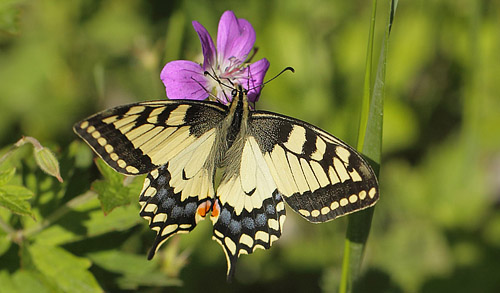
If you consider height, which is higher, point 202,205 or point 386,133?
point 202,205

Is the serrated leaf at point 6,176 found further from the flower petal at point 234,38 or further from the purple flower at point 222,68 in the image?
the flower petal at point 234,38

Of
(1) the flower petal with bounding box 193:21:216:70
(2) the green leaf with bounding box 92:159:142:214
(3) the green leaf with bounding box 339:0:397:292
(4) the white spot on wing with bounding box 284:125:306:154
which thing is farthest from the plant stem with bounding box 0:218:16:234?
(3) the green leaf with bounding box 339:0:397:292

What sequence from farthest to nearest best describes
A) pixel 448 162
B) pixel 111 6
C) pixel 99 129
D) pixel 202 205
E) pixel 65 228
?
1. pixel 111 6
2. pixel 448 162
3. pixel 65 228
4. pixel 202 205
5. pixel 99 129

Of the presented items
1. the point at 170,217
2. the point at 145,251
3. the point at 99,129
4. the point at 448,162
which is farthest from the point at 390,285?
the point at 99,129

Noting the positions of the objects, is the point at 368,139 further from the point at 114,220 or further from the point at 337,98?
the point at 337,98

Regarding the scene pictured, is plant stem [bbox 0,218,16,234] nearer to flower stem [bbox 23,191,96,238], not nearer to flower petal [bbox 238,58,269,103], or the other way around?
flower stem [bbox 23,191,96,238]

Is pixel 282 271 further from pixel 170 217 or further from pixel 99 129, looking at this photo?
pixel 99 129

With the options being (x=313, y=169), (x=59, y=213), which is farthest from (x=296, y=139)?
(x=59, y=213)
